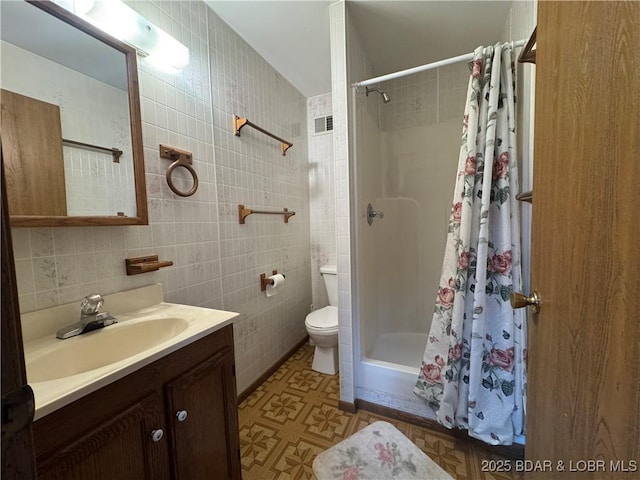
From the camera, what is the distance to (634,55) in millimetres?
389

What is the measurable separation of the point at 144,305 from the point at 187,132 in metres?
0.88

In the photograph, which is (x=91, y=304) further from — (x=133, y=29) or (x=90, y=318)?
(x=133, y=29)

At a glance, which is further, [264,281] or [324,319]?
[324,319]

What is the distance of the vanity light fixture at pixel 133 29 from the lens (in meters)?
0.95

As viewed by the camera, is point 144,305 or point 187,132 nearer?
point 144,305

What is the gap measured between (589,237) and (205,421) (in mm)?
1187

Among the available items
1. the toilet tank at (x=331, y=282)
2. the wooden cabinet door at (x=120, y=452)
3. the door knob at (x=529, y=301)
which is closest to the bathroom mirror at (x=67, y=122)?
the wooden cabinet door at (x=120, y=452)

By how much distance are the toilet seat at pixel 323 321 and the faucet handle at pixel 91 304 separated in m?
1.32

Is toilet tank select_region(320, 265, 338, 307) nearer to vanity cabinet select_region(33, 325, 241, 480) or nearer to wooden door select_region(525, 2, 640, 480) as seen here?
vanity cabinet select_region(33, 325, 241, 480)

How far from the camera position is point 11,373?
0.27 meters

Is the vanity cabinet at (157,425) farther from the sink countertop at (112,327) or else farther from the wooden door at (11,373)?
the wooden door at (11,373)

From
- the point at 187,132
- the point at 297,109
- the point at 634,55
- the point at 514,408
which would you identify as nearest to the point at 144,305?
the point at 187,132

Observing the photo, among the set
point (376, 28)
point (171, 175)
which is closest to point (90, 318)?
point (171, 175)

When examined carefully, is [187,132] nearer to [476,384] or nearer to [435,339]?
[435,339]
